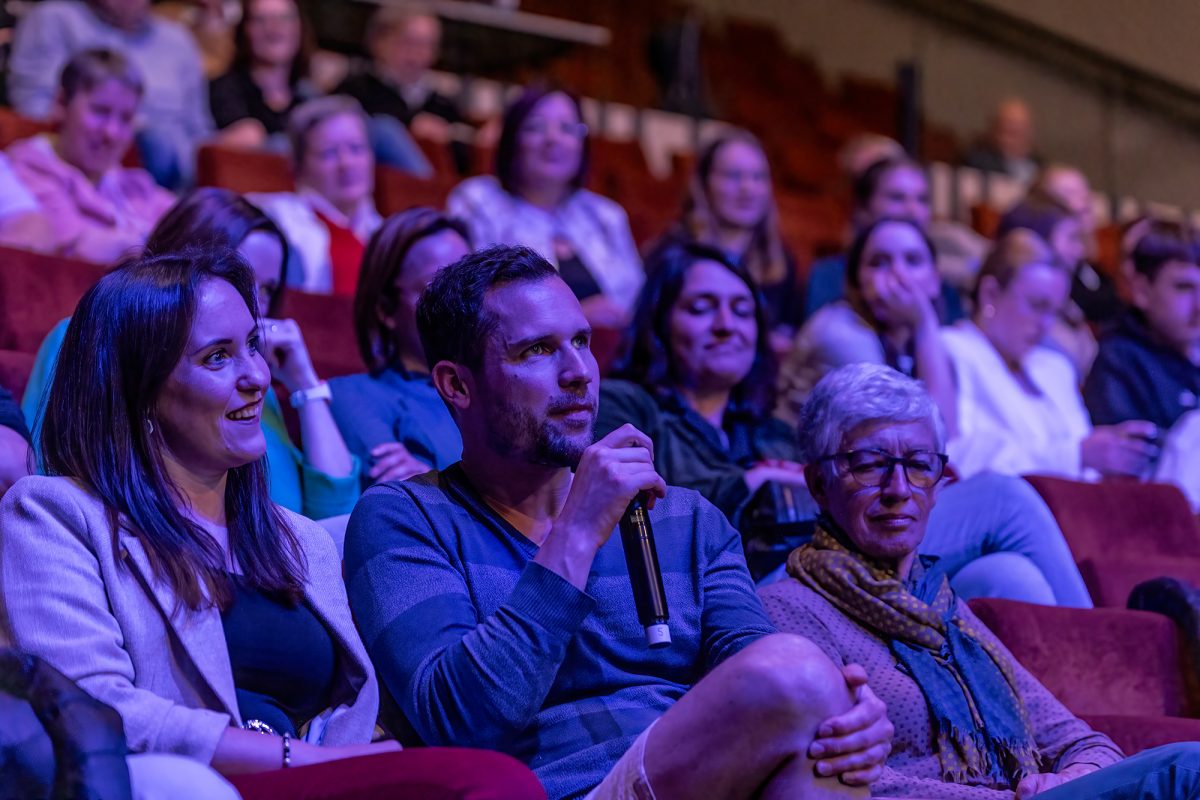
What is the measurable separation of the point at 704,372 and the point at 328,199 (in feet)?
3.68

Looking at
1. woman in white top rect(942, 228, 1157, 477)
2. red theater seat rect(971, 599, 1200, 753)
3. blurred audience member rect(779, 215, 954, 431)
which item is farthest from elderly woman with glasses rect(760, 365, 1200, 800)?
woman in white top rect(942, 228, 1157, 477)

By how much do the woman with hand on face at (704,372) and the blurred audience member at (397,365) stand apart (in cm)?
22

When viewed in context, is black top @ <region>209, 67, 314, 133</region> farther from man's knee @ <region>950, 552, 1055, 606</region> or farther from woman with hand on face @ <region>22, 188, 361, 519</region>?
man's knee @ <region>950, 552, 1055, 606</region>

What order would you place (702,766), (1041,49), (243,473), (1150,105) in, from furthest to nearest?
(1041,49) → (1150,105) → (243,473) → (702,766)

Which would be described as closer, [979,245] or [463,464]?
[463,464]

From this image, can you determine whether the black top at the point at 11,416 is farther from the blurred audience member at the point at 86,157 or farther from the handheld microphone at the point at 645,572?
the blurred audience member at the point at 86,157

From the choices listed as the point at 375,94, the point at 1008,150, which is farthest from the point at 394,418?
the point at 1008,150

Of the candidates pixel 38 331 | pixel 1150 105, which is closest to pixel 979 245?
pixel 1150 105

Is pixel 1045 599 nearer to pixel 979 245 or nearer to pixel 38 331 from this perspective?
Result: pixel 38 331

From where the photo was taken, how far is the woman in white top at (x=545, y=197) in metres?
3.07

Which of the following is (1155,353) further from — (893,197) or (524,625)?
(524,625)

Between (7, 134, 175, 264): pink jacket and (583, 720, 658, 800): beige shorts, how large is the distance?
5.43 ft

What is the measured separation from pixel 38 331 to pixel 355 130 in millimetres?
973

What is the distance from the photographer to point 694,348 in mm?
2189
